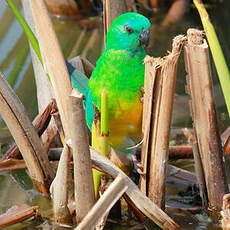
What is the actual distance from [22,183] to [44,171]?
10.8 inches

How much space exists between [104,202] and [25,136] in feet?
2.78

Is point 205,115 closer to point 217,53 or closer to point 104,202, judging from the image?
point 217,53

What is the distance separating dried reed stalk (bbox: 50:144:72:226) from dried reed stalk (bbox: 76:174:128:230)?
335 millimetres

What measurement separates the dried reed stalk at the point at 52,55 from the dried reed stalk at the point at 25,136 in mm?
235

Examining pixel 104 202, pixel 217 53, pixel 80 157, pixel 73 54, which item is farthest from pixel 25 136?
pixel 73 54

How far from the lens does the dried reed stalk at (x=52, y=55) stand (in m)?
1.97

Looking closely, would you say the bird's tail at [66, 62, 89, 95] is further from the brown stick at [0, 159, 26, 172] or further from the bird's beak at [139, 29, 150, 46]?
the brown stick at [0, 159, 26, 172]

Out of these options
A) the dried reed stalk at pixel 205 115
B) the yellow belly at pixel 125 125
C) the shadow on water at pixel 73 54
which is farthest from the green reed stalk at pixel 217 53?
the shadow on water at pixel 73 54

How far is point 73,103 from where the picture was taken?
1540mm

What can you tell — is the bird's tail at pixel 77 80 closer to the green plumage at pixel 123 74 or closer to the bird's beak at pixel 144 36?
the green plumage at pixel 123 74

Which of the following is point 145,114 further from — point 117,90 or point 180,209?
point 180,209

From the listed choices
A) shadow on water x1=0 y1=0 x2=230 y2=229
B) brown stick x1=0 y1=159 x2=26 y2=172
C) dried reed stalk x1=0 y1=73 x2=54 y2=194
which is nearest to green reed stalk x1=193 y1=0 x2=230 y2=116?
shadow on water x1=0 y1=0 x2=230 y2=229

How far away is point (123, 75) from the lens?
205cm

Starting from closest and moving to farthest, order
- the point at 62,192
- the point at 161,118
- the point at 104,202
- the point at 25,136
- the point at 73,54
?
the point at 104,202 < the point at 161,118 < the point at 62,192 < the point at 25,136 < the point at 73,54
